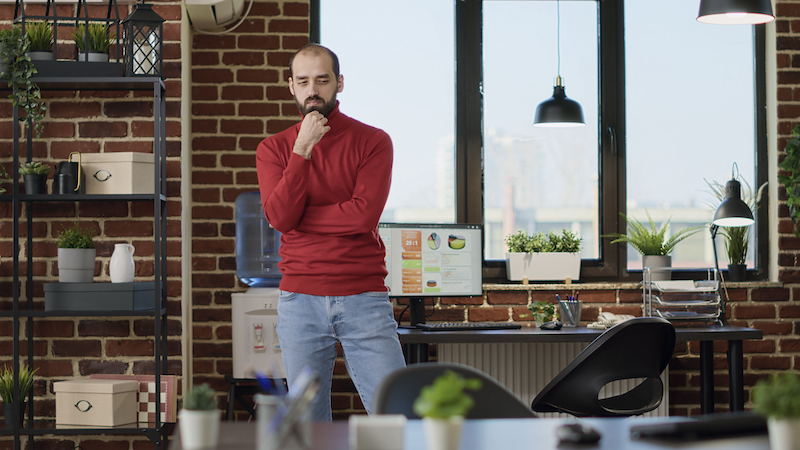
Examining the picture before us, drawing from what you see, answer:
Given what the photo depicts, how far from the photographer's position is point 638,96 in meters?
3.77

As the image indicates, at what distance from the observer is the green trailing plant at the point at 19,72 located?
282 cm

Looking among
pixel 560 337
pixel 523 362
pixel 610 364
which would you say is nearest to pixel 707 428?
pixel 610 364

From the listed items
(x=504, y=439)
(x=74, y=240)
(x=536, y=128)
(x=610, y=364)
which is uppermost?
(x=536, y=128)

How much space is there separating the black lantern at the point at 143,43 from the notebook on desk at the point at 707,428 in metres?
2.43

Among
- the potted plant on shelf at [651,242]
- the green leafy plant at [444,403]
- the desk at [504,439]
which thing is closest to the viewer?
the green leafy plant at [444,403]

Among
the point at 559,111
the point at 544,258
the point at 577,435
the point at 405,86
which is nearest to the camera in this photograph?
the point at 577,435

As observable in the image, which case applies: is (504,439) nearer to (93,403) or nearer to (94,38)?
(93,403)

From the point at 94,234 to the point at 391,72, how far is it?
64.7 inches

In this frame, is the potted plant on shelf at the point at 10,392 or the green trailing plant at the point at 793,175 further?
the green trailing plant at the point at 793,175

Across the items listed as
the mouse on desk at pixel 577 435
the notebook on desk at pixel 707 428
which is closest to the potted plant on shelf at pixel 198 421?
the mouse on desk at pixel 577 435

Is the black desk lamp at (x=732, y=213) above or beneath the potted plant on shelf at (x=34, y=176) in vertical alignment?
beneath

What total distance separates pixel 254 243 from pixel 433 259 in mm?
886

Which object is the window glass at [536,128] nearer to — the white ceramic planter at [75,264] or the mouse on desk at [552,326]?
the mouse on desk at [552,326]

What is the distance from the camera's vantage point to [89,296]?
288 centimetres
